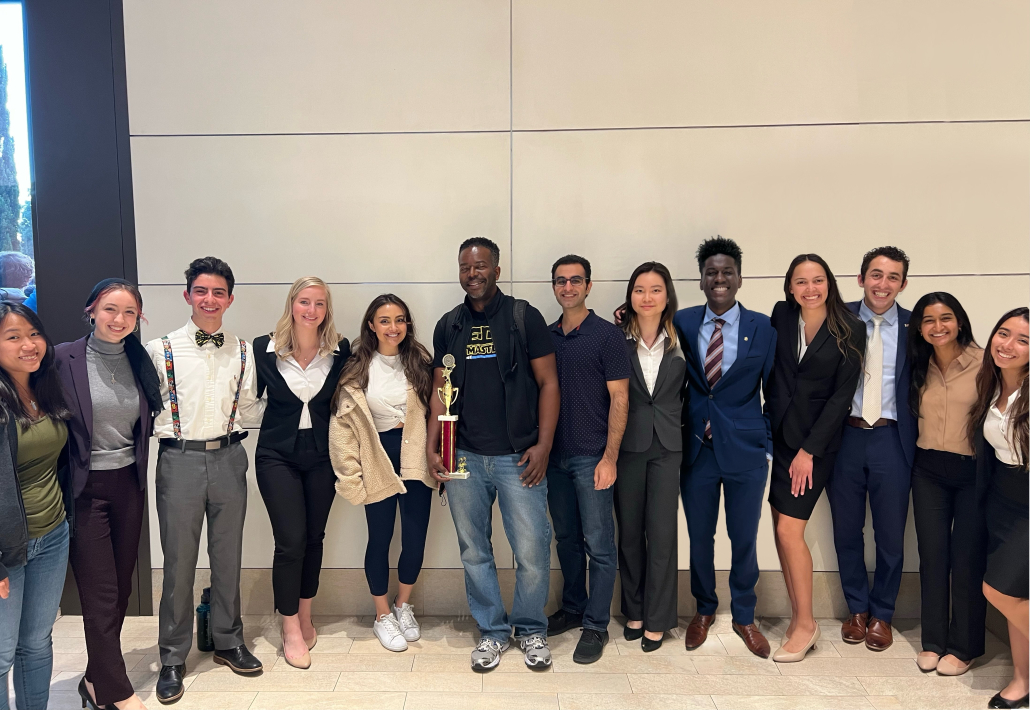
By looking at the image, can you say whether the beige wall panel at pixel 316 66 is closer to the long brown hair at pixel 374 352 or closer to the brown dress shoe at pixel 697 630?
the long brown hair at pixel 374 352

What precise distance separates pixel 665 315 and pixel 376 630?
2305 millimetres

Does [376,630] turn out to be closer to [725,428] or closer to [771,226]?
[725,428]

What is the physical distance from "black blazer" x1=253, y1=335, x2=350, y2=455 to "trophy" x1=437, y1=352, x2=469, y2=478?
0.58 m

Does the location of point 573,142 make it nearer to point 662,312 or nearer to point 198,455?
point 662,312

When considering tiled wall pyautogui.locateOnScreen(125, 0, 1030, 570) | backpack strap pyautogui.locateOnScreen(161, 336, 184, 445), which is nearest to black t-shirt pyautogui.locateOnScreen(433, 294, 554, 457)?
tiled wall pyautogui.locateOnScreen(125, 0, 1030, 570)

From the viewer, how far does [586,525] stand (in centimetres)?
323

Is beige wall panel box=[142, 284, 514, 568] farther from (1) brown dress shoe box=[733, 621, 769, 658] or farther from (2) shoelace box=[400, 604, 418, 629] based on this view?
(1) brown dress shoe box=[733, 621, 769, 658]

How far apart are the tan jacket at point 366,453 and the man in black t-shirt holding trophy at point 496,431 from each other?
0.29 feet

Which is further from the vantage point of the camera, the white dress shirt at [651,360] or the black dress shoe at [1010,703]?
the white dress shirt at [651,360]

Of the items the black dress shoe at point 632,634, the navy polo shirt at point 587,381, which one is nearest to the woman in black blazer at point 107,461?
the navy polo shirt at point 587,381

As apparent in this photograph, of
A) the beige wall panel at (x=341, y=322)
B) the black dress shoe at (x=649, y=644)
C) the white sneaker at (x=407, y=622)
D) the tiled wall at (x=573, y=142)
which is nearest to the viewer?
the black dress shoe at (x=649, y=644)

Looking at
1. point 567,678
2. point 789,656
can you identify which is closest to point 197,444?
point 567,678

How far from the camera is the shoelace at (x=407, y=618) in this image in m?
3.46

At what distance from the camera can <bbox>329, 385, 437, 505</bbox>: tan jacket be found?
3148mm
